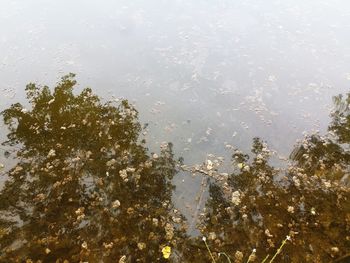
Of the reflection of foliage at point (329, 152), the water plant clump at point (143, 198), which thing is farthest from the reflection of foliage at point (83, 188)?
the reflection of foliage at point (329, 152)

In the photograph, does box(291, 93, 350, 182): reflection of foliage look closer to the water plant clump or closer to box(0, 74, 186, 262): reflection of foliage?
the water plant clump

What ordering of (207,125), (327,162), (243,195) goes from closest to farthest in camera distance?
(243,195) → (327,162) → (207,125)

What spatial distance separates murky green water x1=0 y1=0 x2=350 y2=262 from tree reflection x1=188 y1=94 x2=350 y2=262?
30 millimetres

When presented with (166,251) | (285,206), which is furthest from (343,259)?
(166,251)

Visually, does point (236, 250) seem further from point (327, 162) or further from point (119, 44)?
point (119, 44)

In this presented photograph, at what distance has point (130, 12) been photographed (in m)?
17.0

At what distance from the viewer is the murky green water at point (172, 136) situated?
7.17 m

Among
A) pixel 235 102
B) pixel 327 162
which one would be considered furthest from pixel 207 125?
pixel 327 162

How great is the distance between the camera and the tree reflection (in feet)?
23.1

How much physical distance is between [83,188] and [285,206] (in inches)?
194

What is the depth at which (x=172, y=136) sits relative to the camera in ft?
33.2

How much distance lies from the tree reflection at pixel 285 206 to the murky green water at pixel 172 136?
3 cm

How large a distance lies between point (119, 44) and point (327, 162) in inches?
Answer: 386

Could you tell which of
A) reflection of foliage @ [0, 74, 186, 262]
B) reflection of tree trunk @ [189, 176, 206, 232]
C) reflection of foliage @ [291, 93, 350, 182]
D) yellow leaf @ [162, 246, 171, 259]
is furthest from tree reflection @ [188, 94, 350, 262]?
reflection of foliage @ [0, 74, 186, 262]
